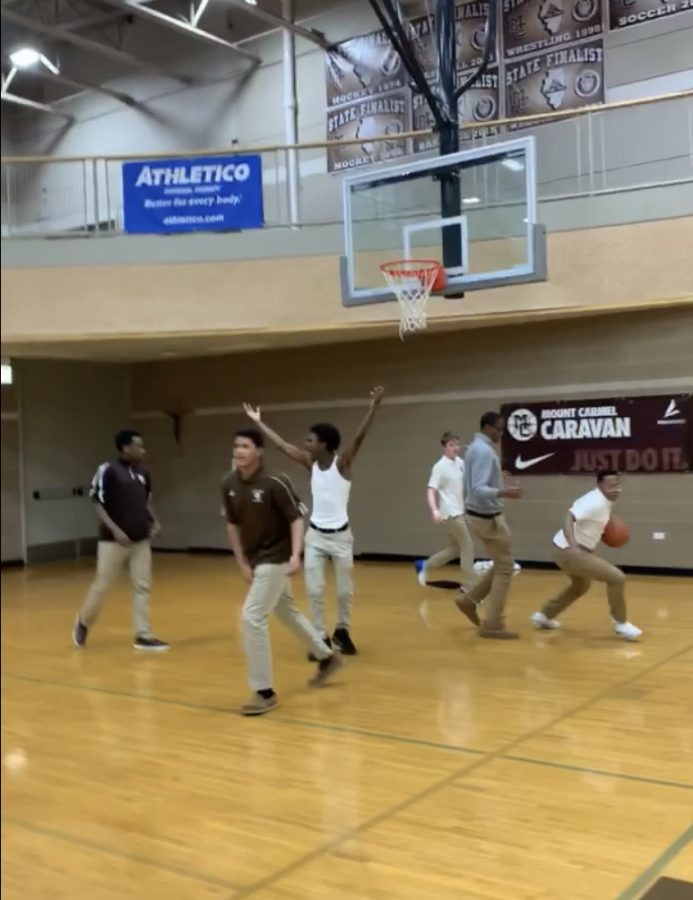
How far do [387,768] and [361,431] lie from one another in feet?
5.46

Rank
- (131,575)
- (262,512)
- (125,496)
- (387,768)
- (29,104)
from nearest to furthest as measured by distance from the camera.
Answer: (387,768), (262,512), (125,496), (29,104), (131,575)

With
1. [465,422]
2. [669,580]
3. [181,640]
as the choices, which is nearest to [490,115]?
[465,422]

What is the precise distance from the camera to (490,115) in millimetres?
Result: 3287

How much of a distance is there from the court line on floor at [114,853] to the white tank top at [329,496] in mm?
1601

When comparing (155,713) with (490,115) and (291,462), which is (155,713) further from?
(490,115)

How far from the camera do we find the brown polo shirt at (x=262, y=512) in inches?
190

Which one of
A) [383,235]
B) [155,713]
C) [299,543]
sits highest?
[383,235]

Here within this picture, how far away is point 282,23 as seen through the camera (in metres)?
3.49

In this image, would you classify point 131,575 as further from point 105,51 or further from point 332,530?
point 105,51

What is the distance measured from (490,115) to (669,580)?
1723 millimetres

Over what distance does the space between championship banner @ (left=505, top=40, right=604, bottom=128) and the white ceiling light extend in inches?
109

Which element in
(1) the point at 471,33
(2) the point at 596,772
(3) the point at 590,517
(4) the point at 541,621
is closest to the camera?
(1) the point at 471,33

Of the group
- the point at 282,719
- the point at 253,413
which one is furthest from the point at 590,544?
the point at 282,719

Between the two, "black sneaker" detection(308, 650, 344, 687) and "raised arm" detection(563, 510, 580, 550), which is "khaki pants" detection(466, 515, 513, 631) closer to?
"raised arm" detection(563, 510, 580, 550)
